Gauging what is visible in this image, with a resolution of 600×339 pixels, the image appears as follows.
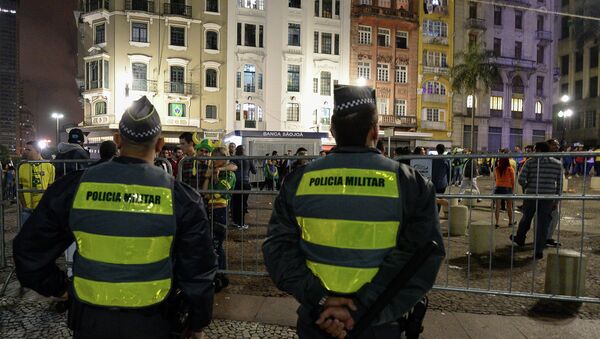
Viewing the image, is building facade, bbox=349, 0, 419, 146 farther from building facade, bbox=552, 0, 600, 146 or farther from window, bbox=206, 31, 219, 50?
building facade, bbox=552, 0, 600, 146

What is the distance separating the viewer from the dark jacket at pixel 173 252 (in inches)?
83.6

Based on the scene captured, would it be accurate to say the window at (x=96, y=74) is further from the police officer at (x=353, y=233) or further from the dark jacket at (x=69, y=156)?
the police officer at (x=353, y=233)

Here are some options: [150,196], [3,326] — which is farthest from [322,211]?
[3,326]

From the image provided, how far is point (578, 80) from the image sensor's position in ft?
190

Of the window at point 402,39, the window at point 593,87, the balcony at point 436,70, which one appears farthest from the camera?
the window at point 593,87

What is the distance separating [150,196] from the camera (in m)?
2.05

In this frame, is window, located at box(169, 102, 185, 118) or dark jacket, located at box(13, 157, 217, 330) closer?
dark jacket, located at box(13, 157, 217, 330)

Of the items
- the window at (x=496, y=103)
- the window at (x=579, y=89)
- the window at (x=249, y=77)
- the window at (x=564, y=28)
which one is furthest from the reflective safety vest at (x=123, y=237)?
the window at (x=564, y=28)

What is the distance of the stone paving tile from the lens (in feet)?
13.3

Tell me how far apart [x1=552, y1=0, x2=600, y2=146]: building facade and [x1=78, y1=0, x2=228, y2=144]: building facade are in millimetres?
41699

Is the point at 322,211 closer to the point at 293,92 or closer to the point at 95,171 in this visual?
the point at 95,171

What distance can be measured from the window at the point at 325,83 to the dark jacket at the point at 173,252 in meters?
36.5

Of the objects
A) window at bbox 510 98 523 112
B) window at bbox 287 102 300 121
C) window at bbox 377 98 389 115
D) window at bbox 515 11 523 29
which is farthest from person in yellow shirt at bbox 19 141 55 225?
window at bbox 515 11 523 29

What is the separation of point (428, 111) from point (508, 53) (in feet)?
38.6
